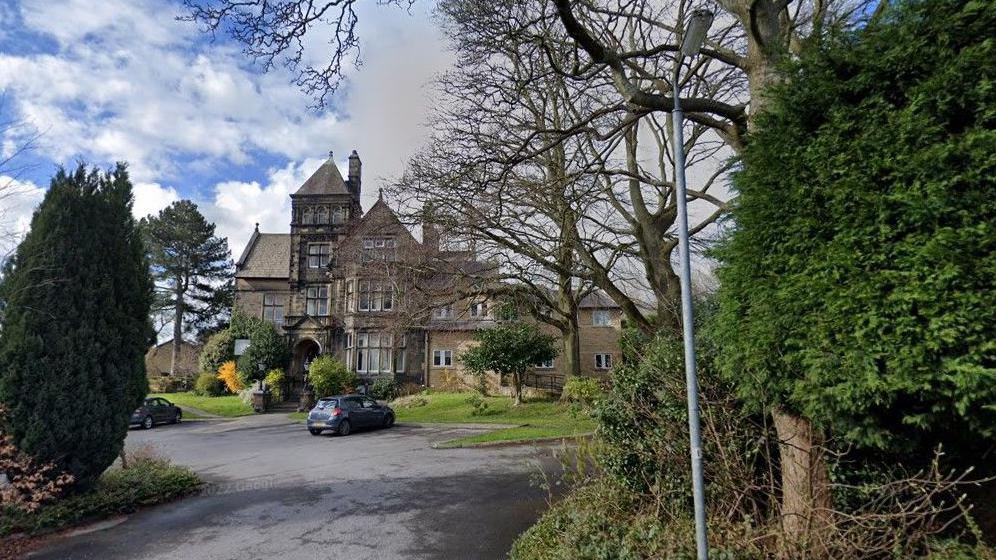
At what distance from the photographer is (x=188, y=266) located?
56.7m

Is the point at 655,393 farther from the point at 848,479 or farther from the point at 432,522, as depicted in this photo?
the point at 432,522

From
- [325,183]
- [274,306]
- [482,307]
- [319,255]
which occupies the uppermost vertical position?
[325,183]

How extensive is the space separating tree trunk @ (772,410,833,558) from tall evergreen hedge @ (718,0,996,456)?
241 mm

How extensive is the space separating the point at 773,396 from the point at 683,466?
63.4 inches

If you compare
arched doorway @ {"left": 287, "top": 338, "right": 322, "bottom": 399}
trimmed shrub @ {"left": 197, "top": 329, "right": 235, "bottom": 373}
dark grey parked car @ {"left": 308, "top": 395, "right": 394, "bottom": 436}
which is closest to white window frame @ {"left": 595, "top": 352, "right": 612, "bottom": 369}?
dark grey parked car @ {"left": 308, "top": 395, "right": 394, "bottom": 436}

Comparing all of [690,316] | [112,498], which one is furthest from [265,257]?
[690,316]

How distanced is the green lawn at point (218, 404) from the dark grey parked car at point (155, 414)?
118 inches

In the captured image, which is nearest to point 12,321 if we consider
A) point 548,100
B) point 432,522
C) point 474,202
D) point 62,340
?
point 62,340

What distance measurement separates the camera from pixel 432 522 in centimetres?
836

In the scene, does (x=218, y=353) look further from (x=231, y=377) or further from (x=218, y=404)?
(x=218, y=404)

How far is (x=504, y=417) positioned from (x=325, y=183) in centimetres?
2572

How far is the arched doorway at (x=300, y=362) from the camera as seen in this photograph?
121 feet

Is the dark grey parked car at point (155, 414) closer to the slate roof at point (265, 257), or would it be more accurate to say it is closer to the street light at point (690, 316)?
the slate roof at point (265, 257)

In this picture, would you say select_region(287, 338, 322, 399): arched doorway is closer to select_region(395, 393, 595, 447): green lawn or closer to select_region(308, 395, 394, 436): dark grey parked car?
select_region(395, 393, 595, 447): green lawn
